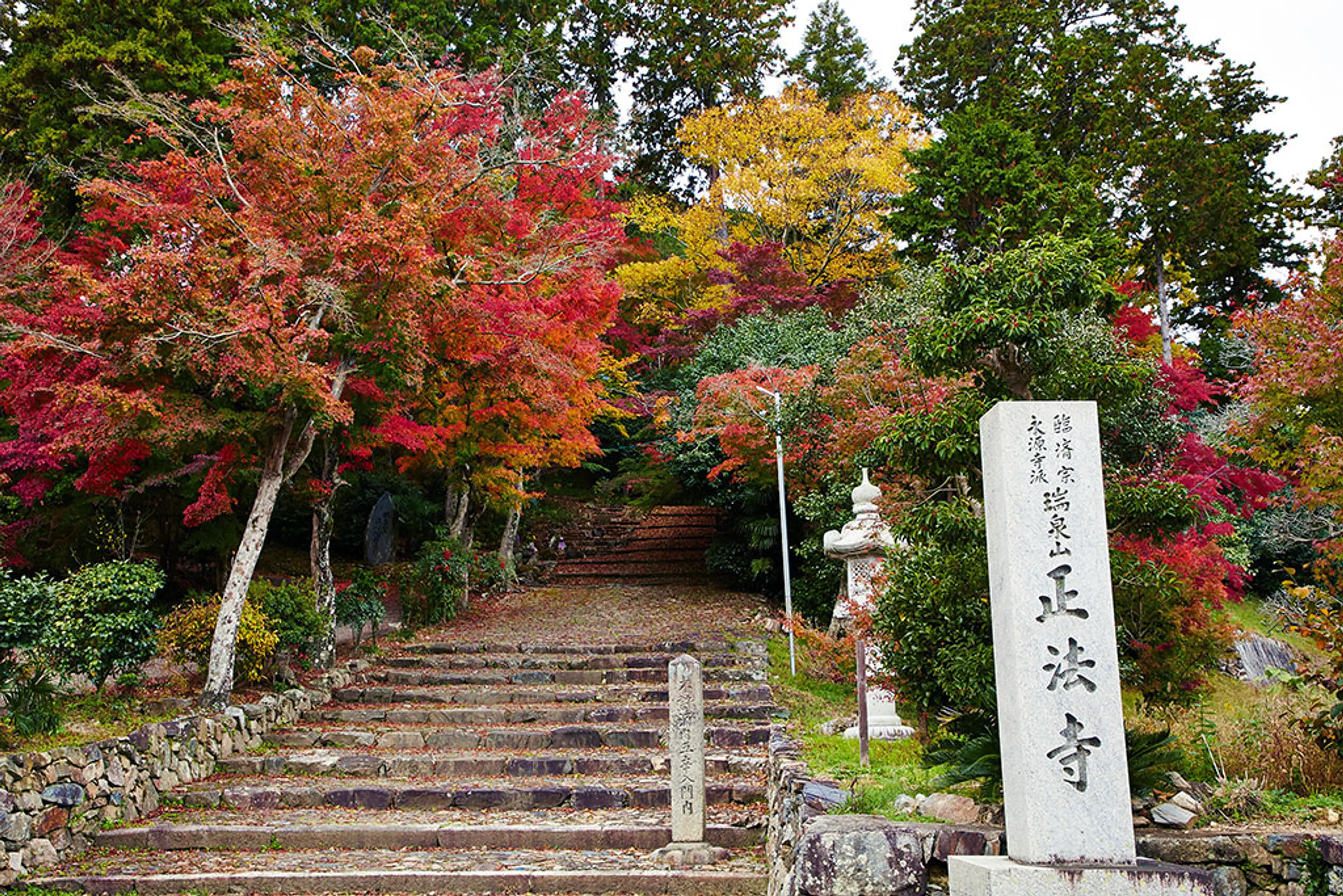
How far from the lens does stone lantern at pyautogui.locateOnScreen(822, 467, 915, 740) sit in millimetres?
7992

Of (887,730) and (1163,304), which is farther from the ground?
(1163,304)

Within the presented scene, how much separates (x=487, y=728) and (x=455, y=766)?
926 millimetres

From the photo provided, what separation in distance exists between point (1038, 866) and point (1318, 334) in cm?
769

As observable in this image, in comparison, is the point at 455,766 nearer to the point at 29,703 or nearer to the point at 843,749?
the point at 29,703

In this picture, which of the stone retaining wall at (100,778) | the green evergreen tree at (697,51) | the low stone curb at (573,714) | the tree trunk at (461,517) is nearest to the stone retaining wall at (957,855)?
the low stone curb at (573,714)

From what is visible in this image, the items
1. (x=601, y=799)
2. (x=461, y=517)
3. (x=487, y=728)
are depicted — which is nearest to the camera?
(x=601, y=799)

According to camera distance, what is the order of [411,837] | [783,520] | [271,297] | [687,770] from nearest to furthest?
[687,770] < [411,837] < [271,297] < [783,520]

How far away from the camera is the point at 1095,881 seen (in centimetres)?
394

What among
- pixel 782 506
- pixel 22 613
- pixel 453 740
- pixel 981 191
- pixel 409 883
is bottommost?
pixel 409 883

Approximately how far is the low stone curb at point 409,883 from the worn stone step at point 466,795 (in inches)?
57.3

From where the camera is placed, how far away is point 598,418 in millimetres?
25109

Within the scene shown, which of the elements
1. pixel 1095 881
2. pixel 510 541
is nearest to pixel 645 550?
pixel 510 541

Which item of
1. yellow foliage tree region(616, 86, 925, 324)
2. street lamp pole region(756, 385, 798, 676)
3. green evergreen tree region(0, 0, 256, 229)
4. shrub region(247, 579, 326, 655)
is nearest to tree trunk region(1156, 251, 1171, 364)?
yellow foliage tree region(616, 86, 925, 324)

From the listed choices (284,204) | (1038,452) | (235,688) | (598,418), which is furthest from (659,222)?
(1038,452)
